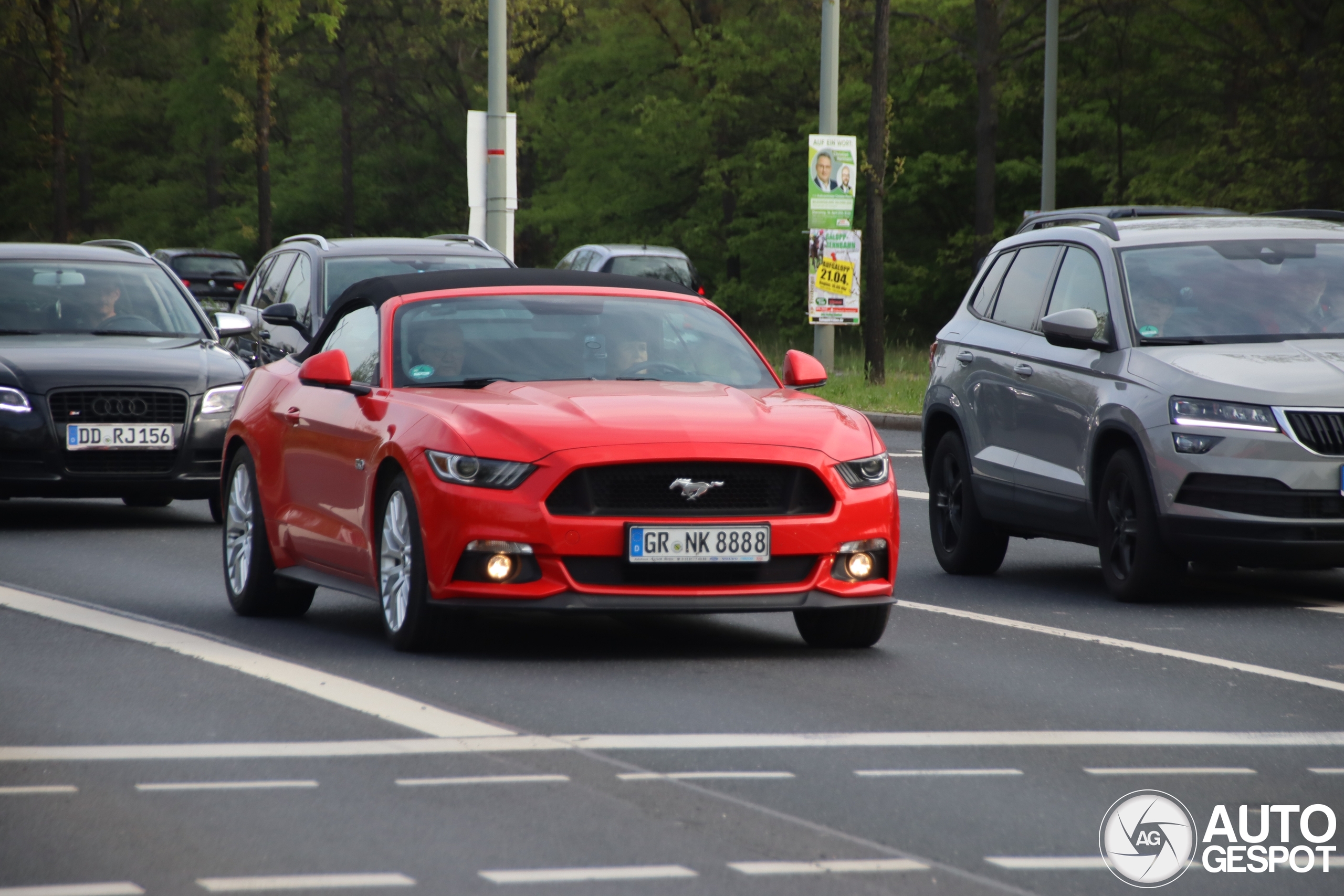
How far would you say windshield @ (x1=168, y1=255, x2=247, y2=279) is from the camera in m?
56.4

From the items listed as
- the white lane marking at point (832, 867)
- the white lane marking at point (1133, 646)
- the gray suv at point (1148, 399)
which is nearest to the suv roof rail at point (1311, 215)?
the gray suv at point (1148, 399)

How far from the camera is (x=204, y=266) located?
188 feet

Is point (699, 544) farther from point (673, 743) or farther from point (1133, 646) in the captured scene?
point (1133, 646)

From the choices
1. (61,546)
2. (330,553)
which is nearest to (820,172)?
(61,546)

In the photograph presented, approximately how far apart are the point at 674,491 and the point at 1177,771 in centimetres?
254

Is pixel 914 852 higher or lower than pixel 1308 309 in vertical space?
lower

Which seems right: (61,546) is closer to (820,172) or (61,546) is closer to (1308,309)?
(1308,309)

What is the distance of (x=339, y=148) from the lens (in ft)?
263

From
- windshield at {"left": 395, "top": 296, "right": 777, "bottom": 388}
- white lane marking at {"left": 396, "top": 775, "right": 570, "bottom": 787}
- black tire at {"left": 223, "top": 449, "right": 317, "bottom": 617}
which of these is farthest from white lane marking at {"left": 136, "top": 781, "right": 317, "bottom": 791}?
black tire at {"left": 223, "top": 449, "right": 317, "bottom": 617}

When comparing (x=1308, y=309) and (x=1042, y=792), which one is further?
(x=1308, y=309)

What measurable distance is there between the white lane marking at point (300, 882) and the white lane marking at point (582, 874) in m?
0.21

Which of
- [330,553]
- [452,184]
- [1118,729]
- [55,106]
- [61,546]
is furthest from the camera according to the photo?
[452,184]

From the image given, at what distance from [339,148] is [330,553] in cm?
7237

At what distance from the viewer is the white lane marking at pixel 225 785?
20.2 feet
